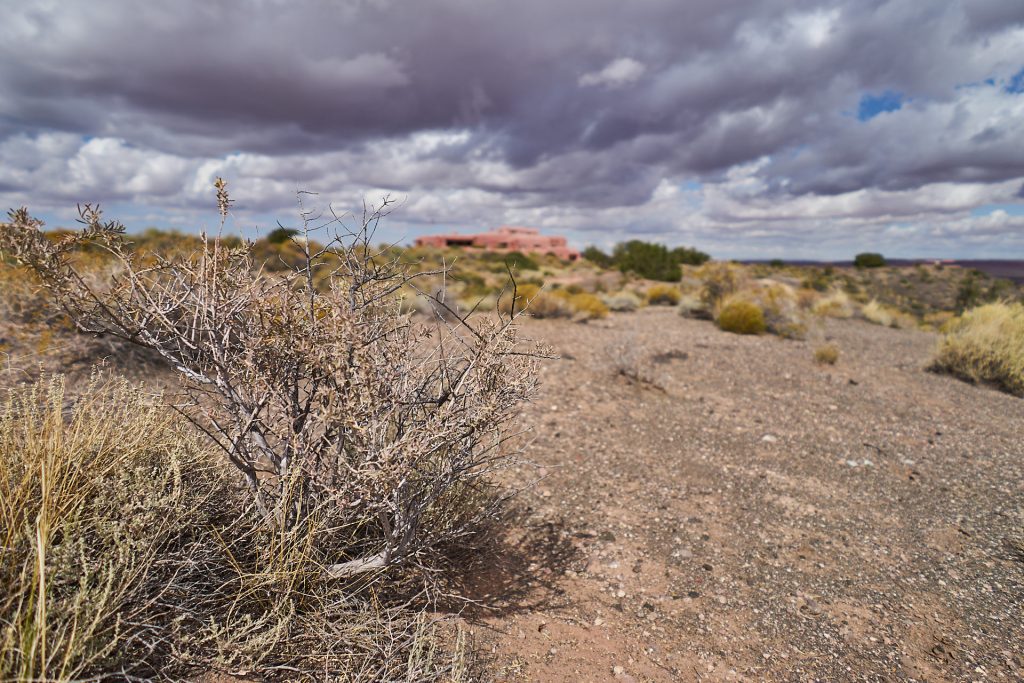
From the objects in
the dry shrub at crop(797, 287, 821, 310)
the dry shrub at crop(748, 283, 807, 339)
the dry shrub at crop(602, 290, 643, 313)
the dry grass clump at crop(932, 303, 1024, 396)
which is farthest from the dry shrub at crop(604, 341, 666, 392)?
the dry shrub at crop(797, 287, 821, 310)

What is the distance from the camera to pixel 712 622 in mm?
3373

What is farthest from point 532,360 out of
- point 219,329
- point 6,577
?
point 6,577

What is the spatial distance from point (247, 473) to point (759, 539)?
13.0 feet

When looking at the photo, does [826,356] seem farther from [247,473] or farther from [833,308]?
[247,473]

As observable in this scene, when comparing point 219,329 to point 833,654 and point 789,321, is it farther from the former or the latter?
point 789,321

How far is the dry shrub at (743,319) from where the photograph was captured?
1309 centimetres

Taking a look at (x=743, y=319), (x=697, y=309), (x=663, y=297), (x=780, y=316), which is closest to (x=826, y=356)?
(x=743, y=319)

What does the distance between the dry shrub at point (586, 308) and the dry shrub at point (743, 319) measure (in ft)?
10.4

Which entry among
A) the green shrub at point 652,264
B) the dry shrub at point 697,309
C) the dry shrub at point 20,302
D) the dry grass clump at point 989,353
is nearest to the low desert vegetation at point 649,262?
the green shrub at point 652,264

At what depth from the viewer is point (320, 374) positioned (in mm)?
2334

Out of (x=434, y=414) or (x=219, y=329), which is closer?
(x=219, y=329)

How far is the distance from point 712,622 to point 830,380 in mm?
7276

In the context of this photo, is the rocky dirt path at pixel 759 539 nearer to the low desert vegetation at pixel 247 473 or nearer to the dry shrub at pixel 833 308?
the low desert vegetation at pixel 247 473

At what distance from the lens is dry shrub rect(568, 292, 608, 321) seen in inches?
544
